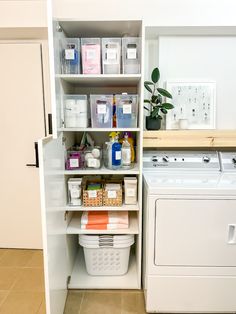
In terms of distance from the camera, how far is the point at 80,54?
188 centimetres

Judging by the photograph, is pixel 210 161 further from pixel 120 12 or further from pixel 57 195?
pixel 120 12

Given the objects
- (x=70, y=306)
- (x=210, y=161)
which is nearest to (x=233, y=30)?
(x=210, y=161)

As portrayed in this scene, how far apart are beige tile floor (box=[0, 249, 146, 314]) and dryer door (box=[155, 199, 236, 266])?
1.83ft

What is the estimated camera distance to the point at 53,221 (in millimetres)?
1562

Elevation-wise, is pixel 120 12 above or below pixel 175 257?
above

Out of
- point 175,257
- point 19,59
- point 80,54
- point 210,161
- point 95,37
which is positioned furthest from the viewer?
point 19,59

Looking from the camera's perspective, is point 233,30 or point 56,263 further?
point 233,30

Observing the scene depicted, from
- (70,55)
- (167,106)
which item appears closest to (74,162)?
(70,55)

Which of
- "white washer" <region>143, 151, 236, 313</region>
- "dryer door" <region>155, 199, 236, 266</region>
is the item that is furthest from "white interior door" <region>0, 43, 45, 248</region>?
"dryer door" <region>155, 199, 236, 266</region>

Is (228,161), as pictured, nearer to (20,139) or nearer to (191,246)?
(191,246)

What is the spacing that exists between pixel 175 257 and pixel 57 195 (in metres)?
0.92

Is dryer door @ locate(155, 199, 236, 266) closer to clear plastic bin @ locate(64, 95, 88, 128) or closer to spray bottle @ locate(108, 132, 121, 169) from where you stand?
spray bottle @ locate(108, 132, 121, 169)

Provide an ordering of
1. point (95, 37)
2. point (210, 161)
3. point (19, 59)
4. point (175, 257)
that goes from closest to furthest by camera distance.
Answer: point (175, 257)
point (95, 37)
point (210, 161)
point (19, 59)

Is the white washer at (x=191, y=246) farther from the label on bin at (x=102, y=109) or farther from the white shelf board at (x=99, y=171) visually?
the label on bin at (x=102, y=109)
